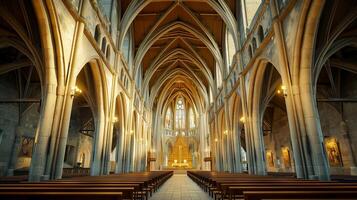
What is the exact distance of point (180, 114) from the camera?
46.6 metres

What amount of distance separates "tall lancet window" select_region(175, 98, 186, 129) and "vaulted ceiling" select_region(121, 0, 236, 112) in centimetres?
1701

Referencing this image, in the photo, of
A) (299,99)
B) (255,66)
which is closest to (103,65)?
(255,66)

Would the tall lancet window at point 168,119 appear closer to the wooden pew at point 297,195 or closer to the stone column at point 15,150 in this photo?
the stone column at point 15,150

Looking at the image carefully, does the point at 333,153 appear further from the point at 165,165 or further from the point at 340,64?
the point at 165,165

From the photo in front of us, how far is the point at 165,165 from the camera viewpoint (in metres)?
40.9

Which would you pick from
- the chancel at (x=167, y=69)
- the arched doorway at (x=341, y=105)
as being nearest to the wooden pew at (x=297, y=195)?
the chancel at (x=167, y=69)

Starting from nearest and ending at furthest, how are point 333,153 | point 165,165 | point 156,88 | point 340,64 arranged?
point 340,64 < point 333,153 < point 156,88 < point 165,165

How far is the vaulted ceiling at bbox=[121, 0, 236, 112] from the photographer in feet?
66.5

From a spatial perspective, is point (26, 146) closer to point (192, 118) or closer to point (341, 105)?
point (341, 105)

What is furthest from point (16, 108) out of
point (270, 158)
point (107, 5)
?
point (270, 158)

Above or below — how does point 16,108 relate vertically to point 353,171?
above

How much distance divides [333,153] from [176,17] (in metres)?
20.0

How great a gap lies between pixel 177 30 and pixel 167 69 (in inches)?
354

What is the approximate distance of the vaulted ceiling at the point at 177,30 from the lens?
2027 centimetres
